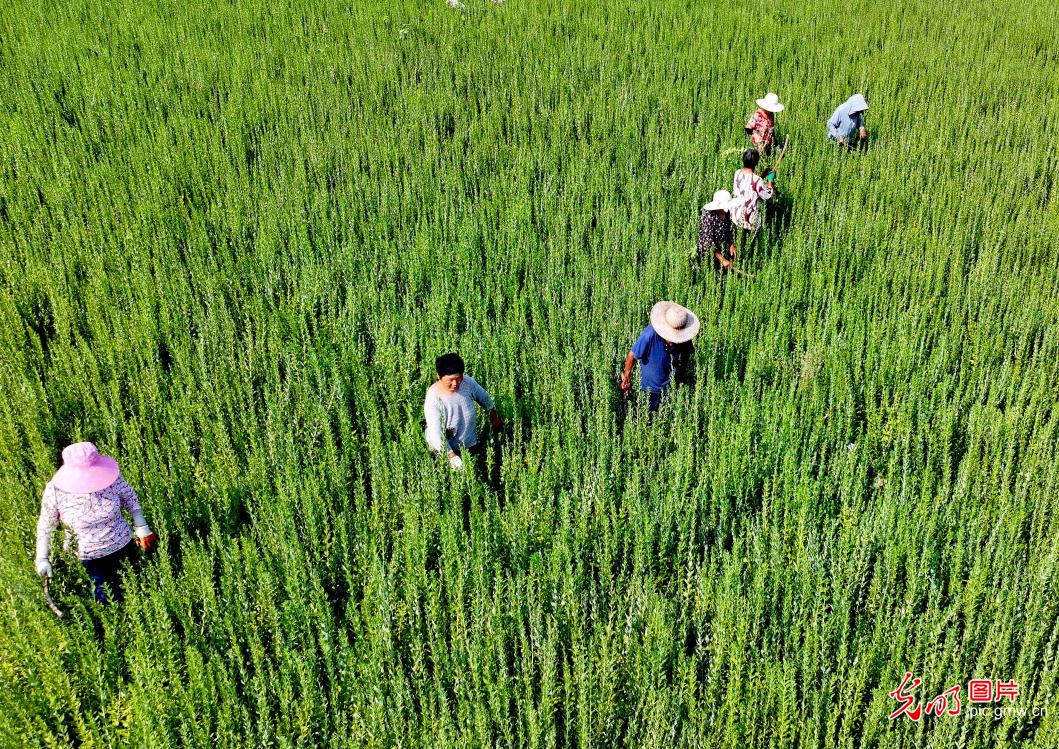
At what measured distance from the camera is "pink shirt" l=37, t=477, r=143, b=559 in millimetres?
3191

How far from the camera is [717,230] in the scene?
225 inches

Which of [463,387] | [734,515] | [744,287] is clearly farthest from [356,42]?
[734,515]

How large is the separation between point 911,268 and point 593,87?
15.5 ft

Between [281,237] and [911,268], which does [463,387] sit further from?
[911,268]

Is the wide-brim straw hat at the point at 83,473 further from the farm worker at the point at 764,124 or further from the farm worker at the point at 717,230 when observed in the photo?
the farm worker at the point at 764,124

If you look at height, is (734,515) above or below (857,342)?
below

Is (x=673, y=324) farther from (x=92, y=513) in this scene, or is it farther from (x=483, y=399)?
(x=92, y=513)

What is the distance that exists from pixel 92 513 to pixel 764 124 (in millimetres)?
6684

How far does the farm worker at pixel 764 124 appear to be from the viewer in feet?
23.8

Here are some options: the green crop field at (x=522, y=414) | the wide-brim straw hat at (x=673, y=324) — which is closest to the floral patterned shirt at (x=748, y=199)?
the green crop field at (x=522, y=414)

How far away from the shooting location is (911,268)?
5.50m

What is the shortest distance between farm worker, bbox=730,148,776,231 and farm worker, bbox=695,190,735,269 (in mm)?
100

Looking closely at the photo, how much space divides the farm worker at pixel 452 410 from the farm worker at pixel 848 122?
5620 mm

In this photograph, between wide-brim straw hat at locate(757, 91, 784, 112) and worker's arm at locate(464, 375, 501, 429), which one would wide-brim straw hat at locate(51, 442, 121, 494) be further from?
wide-brim straw hat at locate(757, 91, 784, 112)
